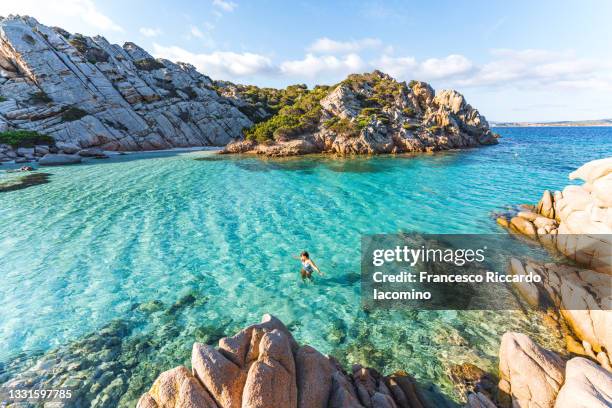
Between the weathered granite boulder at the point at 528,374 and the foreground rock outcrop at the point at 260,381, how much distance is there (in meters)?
2.11

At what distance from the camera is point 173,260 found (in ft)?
43.6

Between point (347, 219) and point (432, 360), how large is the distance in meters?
11.3

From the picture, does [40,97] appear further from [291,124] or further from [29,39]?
[291,124]

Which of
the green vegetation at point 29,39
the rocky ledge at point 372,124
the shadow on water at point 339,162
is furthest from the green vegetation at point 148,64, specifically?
the shadow on water at point 339,162

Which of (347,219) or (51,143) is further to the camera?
(51,143)

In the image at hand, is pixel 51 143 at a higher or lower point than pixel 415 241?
higher

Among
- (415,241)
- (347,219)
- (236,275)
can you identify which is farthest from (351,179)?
(236,275)

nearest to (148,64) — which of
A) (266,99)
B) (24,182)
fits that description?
(266,99)

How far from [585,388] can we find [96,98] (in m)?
79.6

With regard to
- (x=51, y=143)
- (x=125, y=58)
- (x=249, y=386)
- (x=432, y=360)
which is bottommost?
(x=432, y=360)

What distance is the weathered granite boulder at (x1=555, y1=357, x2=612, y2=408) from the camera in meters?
4.70

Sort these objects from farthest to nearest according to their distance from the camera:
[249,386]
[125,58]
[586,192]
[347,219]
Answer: [125,58] → [347,219] → [586,192] → [249,386]

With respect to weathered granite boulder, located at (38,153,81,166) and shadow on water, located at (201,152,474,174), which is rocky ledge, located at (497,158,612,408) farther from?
weathered granite boulder, located at (38,153,81,166)

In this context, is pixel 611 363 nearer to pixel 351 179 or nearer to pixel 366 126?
pixel 351 179
